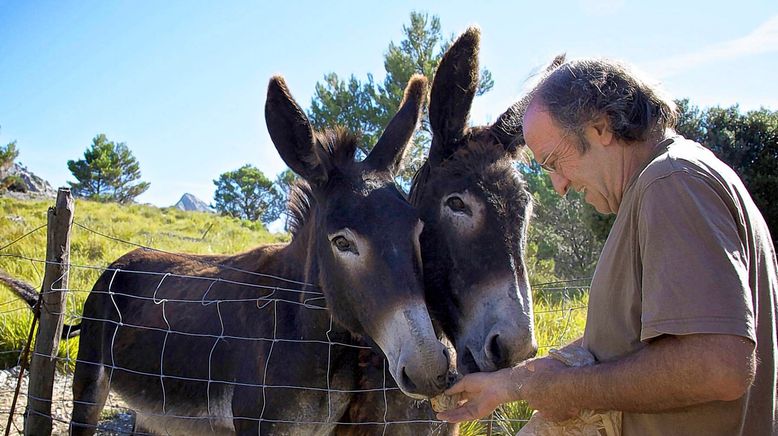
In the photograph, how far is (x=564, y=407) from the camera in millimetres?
1724

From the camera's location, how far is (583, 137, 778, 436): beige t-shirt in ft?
4.63

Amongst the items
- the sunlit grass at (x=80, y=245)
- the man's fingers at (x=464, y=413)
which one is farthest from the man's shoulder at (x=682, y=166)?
the sunlit grass at (x=80, y=245)

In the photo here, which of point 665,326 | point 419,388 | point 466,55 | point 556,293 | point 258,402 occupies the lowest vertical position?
point 556,293

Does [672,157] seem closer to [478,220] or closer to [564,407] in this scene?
[564,407]

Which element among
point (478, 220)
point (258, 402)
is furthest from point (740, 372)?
point (258, 402)

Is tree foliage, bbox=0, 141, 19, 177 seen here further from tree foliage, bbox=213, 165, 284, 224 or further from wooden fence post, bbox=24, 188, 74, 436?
wooden fence post, bbox=24, 188, 74, 436

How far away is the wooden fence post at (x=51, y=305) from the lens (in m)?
3.71

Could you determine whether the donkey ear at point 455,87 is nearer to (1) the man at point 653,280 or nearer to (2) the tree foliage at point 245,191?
(1) the man at point 653,280

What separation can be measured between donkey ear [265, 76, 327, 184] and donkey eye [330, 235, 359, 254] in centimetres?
46

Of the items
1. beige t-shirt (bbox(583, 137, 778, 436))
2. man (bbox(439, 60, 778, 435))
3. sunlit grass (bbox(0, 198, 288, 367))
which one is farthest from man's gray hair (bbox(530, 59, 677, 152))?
sunlit grass (bbox(0, 198, 288, 367))

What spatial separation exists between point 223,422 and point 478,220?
2037 mm

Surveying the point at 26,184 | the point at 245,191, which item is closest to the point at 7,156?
the point at 26,184

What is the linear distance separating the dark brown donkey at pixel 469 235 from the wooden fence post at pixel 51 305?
209 centimetres

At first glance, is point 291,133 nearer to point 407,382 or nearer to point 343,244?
point 343,244
